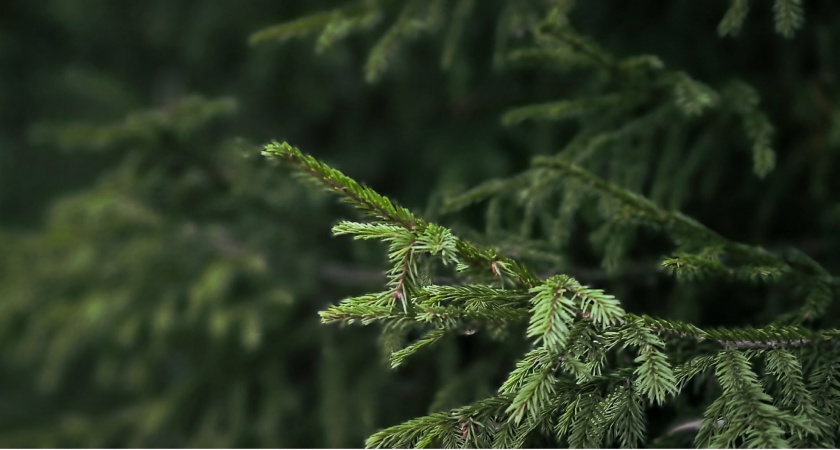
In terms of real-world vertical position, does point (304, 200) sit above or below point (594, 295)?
above

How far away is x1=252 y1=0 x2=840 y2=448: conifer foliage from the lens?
3.28 feet

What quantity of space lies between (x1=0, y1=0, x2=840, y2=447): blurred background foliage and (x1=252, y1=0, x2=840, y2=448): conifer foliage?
17cm

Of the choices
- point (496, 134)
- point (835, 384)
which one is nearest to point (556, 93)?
point (496, 134)

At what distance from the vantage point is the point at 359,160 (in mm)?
2674

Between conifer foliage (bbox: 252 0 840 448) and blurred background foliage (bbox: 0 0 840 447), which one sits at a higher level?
blurred background foliage (bbox: 0 0 840 447)

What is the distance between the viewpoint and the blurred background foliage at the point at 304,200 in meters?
1.97

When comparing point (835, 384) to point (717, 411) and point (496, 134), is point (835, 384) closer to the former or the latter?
point (717, 411)

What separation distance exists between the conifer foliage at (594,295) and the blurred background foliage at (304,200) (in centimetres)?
17

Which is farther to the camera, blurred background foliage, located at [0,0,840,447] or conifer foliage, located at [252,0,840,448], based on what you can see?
blurred background foliage, located at [0,0,840,447]

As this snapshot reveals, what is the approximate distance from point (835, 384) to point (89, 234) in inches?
99.5

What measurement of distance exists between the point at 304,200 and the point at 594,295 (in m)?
1.75

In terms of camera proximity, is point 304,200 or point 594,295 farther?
point 304,200

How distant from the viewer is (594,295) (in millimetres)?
988

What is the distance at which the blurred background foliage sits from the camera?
6.46ft
